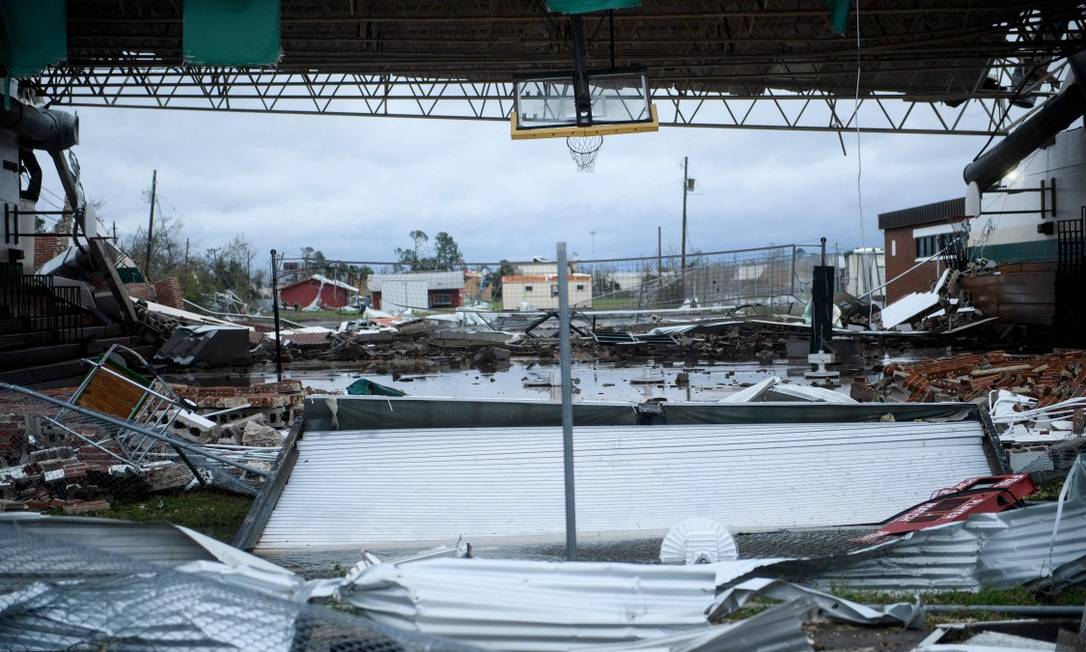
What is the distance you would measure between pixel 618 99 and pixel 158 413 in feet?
29.9

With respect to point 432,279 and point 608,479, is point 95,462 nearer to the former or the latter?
point 608,479

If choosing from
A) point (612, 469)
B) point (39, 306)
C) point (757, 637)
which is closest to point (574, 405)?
point (612, 469)

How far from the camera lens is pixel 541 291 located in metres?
34.5

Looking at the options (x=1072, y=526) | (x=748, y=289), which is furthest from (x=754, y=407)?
(x=748, y=289)

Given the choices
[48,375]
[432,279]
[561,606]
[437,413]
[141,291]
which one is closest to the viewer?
[561,606]

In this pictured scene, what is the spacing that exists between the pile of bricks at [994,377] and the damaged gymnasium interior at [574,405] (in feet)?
0.36

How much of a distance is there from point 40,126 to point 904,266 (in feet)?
112

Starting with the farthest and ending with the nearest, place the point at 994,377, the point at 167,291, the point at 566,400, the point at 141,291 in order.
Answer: the point at 167,291 → the point at 141,291 → the point at 994,377 → the point at 566,400

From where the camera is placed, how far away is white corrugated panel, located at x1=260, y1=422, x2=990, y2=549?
6613mm

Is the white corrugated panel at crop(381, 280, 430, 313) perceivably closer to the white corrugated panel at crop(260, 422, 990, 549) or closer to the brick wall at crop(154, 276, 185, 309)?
the brick wall at crop(154, 276, 185, 309)

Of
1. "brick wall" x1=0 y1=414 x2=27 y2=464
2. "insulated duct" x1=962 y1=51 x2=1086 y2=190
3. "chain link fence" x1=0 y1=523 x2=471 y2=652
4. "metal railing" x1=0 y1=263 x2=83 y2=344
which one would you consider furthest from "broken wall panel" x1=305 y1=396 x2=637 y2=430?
"insulated duct" x1=962 y1=51 x2=1086 y2=190

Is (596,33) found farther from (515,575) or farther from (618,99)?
(515,575)

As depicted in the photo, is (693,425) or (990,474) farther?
Answer: (693,425)

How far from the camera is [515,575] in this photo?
3.63m
